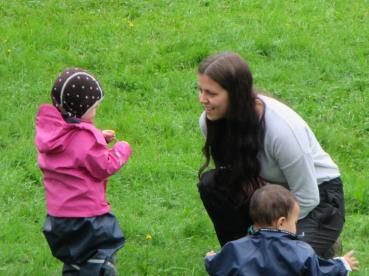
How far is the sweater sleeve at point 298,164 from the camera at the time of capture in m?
4.58

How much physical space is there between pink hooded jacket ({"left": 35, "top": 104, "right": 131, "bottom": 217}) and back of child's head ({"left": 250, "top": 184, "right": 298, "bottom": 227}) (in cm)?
85

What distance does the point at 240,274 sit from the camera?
412cm

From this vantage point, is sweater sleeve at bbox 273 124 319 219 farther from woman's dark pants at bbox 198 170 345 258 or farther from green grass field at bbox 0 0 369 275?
green grass field at bbox 0 0 369 275

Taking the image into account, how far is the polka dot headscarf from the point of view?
4676mm

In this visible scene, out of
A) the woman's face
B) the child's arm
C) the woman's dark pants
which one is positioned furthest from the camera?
the woman's dark pants

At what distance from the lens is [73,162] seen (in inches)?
184

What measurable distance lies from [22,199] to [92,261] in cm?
160

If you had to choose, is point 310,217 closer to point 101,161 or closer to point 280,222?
point 280,222

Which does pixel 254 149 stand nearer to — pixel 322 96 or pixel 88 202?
pixel 88 202

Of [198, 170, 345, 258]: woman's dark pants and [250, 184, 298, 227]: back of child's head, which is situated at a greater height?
[250, 184, 298, 227]: back of child's head

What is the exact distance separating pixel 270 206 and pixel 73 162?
107cm

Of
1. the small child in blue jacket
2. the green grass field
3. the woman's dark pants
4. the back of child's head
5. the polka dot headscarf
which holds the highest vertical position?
the polka dot headscarf

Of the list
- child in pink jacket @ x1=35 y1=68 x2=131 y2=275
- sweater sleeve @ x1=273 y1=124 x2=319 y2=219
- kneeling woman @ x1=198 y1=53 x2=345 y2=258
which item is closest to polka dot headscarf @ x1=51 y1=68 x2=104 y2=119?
child in pink jacket @ x1=35 y1=68 x2=131 y2=275

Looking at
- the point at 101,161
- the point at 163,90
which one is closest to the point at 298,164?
the point at 101,161
